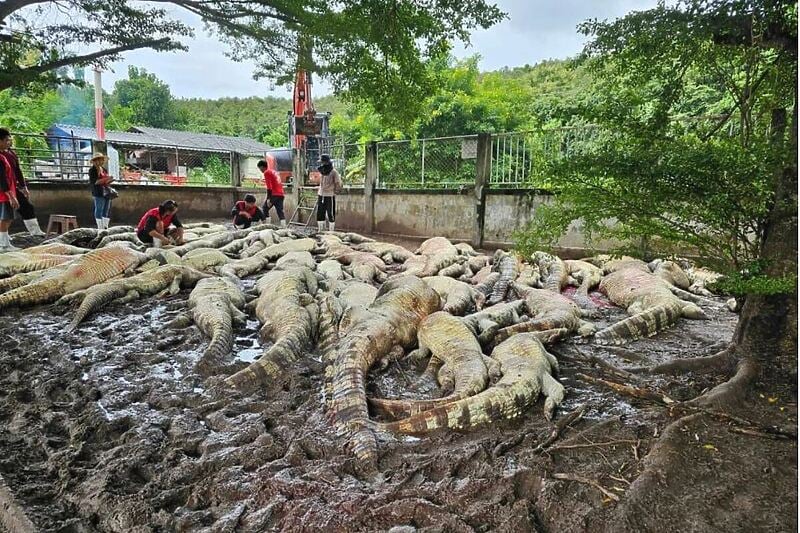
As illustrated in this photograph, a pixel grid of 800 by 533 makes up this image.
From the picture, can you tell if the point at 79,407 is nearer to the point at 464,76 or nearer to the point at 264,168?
the point at 264,168

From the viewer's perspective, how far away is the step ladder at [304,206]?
1836 cm

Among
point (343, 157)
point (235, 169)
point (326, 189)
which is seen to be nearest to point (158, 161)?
point (235, 169)

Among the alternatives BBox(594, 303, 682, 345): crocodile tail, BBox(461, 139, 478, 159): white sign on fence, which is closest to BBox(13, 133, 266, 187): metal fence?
BBox(461, 139, 478, 159): white sign on fence

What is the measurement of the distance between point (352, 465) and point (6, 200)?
971 centimetres

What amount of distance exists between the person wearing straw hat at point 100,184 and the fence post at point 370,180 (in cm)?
700

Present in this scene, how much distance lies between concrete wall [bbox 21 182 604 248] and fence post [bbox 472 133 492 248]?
0.14 m

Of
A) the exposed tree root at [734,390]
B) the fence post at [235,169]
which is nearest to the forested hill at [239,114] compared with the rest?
the fence post at [235,169]

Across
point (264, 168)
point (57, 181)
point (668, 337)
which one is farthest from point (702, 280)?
point (57, 181)

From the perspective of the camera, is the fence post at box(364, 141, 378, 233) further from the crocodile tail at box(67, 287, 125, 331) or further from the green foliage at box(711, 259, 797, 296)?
the green foliage at box(711, 259, 797, 296)

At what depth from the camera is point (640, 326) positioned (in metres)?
5.39

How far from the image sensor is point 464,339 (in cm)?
442

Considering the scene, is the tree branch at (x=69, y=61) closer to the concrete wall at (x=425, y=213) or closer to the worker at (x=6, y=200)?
the worker at (x=6, y=200)

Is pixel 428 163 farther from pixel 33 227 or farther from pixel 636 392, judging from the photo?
pixel 636 392

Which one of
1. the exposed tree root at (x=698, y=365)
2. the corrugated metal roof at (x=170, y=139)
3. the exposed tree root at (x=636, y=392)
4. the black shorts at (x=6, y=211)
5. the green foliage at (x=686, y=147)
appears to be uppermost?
the corrugated metal roof at (x=170, y=139)
